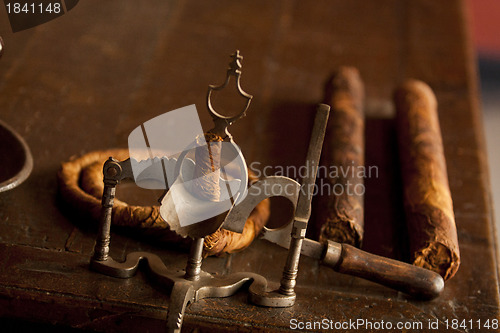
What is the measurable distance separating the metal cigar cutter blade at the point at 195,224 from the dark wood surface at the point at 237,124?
34mm

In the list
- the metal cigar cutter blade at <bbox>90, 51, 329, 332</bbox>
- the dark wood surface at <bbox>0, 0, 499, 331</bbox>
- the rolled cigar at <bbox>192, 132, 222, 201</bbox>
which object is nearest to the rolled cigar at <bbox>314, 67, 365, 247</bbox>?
the dark wood surface at <bbox>0, 0, 499, 331</bbox>

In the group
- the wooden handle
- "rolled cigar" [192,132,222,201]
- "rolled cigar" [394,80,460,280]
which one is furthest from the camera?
"rolled cigar" [394,80,460,280]

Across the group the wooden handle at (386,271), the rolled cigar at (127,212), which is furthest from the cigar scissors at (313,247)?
the rolled cigar at (127,212)

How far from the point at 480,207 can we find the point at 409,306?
0.55 meters

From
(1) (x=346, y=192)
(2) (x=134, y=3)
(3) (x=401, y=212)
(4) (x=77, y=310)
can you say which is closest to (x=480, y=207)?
(3) (x=401, y=212)

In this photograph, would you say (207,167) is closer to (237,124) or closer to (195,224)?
(195,224)

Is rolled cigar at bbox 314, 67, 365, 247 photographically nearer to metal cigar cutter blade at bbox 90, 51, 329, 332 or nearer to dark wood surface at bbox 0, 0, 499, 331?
dark wood surface at bbox 0, 0, 499, 331

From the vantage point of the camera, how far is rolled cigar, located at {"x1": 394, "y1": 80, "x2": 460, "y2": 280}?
1442mm

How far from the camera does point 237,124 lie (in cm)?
199

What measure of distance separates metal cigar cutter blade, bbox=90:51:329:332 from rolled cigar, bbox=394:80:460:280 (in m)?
0.38

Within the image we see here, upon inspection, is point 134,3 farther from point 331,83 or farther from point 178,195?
point 178,195

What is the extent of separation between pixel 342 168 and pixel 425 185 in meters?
0.22

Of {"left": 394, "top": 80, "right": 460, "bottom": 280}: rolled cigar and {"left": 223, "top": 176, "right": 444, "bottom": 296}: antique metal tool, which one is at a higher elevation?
{"left": 223, "top": 176, "right": 444, "bottom": 296}: antique metal tool

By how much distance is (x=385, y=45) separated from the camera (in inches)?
103
